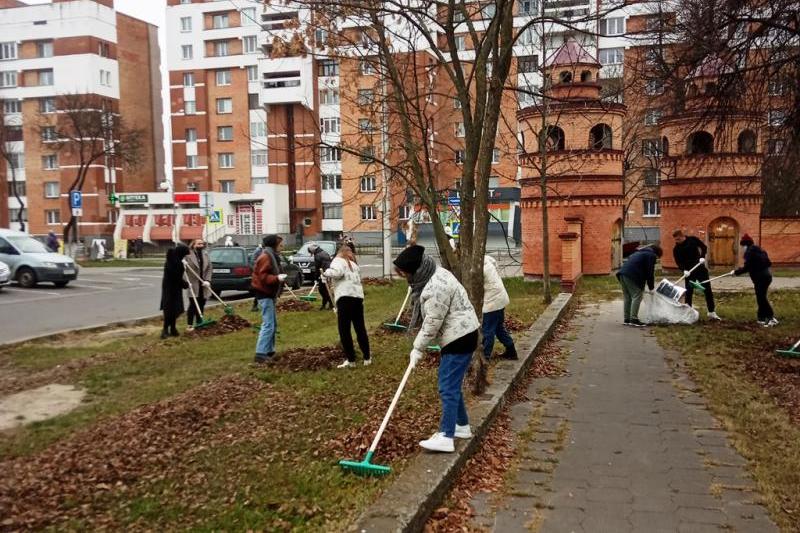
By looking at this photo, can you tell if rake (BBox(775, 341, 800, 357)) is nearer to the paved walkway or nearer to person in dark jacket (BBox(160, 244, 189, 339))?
the paved walkway

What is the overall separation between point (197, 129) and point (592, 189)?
46938 millimetres

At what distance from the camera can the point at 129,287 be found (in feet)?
78.8

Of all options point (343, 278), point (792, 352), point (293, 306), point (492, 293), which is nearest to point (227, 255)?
point (293, 306)

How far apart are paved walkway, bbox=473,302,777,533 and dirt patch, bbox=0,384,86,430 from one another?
4618 millimetres

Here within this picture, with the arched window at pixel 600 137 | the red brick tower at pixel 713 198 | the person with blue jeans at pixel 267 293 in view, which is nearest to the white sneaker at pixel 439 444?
the person with blue jeans at pixel 267 293

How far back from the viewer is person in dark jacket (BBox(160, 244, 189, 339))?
11.8m

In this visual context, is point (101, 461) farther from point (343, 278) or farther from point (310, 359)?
point (343, 278)

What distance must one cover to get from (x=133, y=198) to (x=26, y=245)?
98.4 ft

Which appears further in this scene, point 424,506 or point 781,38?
point 781,38

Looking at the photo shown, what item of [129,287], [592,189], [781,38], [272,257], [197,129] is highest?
[197,129]

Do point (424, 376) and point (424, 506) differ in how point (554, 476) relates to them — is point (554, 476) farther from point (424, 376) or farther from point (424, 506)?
point (424, 376)

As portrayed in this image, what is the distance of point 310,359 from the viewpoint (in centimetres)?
880

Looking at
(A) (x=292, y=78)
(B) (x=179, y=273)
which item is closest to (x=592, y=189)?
(B) (x=179, y=273)

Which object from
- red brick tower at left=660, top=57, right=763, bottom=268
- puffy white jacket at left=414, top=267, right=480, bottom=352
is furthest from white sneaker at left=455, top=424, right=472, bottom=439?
red brick tower at left=660, top=57, right=763, bottom=268
